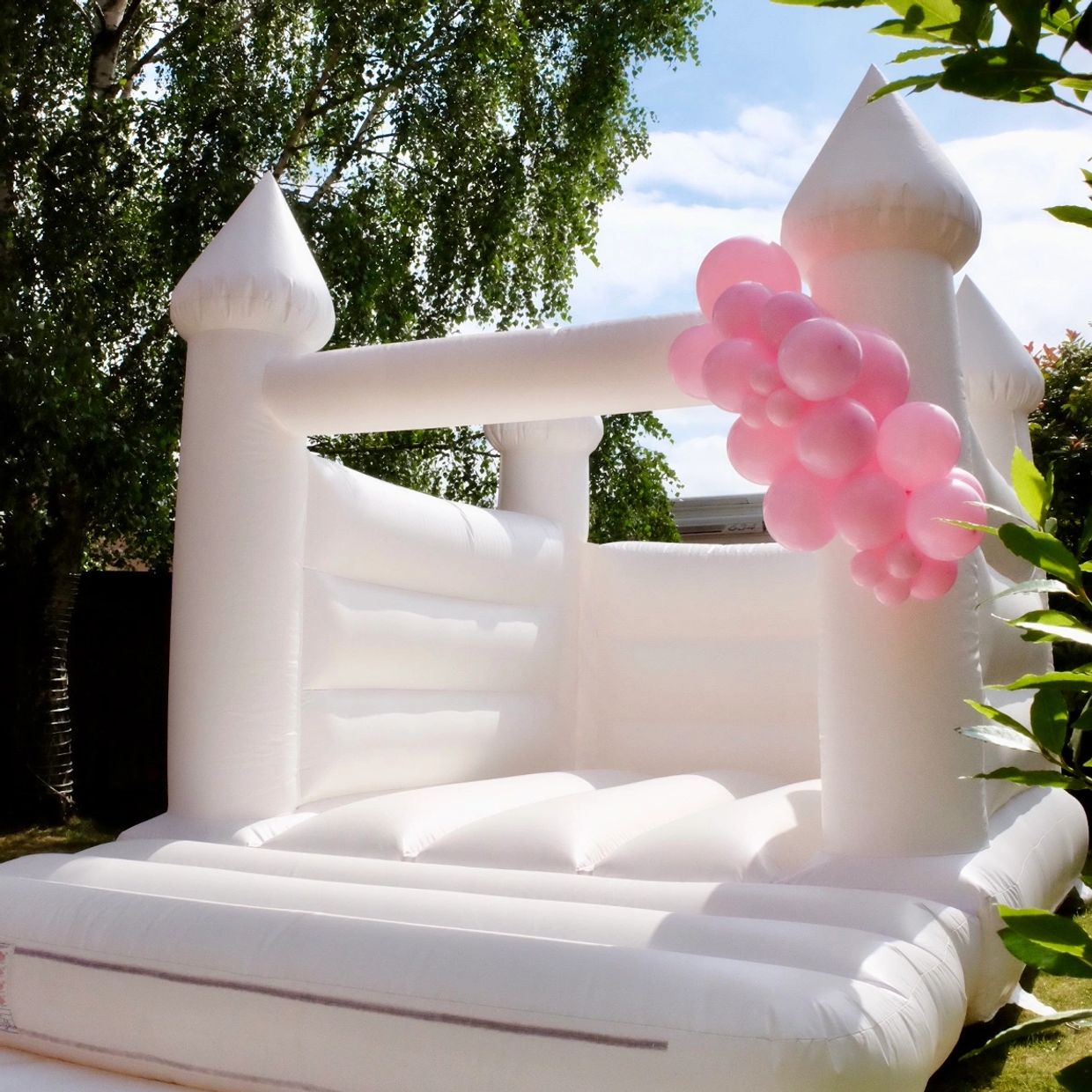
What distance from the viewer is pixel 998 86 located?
53cm

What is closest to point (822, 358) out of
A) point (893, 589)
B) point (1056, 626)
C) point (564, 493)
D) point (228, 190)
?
point (893, 589)

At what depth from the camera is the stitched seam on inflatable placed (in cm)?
152

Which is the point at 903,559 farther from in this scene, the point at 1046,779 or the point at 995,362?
the point at 995,362

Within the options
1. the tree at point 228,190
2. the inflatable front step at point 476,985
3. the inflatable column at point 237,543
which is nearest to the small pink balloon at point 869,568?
the inflatable front step at point 476,985

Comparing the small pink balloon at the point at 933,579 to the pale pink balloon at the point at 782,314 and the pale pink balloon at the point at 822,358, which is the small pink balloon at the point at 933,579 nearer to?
the pale pink balloon at the point at 822,358

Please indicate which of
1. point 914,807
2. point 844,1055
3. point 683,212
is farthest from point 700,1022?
point 683,212

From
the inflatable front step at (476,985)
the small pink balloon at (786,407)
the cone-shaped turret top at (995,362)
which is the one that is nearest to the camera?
the inflatable front step at (476,985)

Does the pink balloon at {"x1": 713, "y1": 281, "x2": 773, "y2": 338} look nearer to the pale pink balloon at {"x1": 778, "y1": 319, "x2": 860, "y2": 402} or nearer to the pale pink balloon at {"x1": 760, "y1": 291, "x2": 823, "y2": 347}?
the pale pink balloon at {"x1": 760, "y1": 291, "x2": 823, "y2": 347}

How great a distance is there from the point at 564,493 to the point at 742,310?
199cm

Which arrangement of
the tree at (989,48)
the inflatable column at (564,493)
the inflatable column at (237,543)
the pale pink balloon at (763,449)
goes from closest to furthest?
the tree at (989,48) → the pale pink balloon at (763,449) → the inflatable column at (237,543) → the inflatable column at (564,493)

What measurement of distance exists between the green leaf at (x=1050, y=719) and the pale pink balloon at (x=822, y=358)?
4.33ft

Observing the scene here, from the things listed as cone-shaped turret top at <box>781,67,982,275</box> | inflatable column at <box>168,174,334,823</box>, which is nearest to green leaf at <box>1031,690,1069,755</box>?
cone-shaped turret top at <box>781,67,982,275</box>

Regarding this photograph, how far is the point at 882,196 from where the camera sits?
219cm

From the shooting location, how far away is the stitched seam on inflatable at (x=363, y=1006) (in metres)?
1.52
